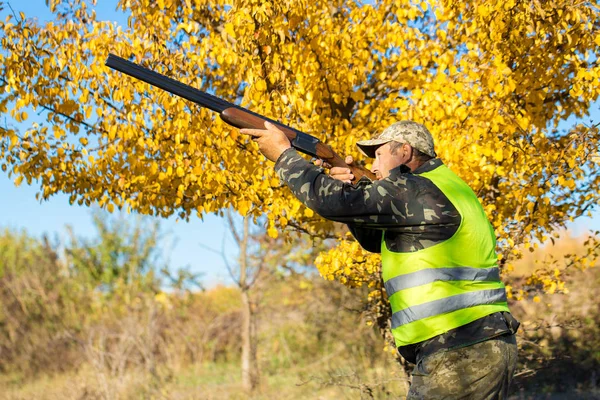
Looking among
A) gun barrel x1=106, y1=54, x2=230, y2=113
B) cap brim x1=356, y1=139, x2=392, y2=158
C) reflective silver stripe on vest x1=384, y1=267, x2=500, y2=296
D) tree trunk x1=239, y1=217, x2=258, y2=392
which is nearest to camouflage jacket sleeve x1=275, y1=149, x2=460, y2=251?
reflective silver stripe on vest x1=384, y1=267, x2=500, y2=296

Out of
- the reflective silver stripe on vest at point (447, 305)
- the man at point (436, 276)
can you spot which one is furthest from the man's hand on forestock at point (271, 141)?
the reflective silver stripe on vest at point (447, 305)

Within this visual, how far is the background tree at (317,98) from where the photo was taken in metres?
4.38

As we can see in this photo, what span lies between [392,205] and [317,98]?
8.34ft

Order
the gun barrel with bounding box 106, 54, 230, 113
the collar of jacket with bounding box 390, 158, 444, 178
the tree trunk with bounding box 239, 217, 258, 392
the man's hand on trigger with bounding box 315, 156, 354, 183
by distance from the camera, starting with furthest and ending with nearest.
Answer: the tree trunk with bounding box 239, 217, 258, 392 → the gun barrel with bounding box 106, 54, 230, 113 → the man's hand on trigger with bounding box 315, 156, 354, 183 → the collar of jacket with bounding box 390, 158, 444, 178

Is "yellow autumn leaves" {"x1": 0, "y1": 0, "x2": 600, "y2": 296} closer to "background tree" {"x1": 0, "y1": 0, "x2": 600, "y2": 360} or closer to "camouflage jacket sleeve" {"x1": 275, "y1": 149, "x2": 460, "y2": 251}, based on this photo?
"background tree" {"x1": 0, "y1": 0, "x2": 600, "y2": 360}

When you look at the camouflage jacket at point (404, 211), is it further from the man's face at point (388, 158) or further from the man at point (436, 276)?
the man's face at point (388, 158)

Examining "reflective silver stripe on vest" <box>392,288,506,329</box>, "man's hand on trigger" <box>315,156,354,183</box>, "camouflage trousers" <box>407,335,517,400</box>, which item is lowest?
"camouflage trousers" <box>407,335,517,400</box>

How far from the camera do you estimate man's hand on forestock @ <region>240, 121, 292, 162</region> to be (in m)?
2.86

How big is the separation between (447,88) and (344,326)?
7.36m

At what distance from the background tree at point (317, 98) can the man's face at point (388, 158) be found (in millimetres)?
1495

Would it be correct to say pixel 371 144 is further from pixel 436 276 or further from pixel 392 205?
pixel 436 276

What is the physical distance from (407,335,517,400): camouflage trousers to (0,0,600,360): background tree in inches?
77.3

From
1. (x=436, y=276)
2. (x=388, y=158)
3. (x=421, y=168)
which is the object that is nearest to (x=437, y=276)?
(x=436, y=276)

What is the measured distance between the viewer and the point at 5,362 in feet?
47.9
